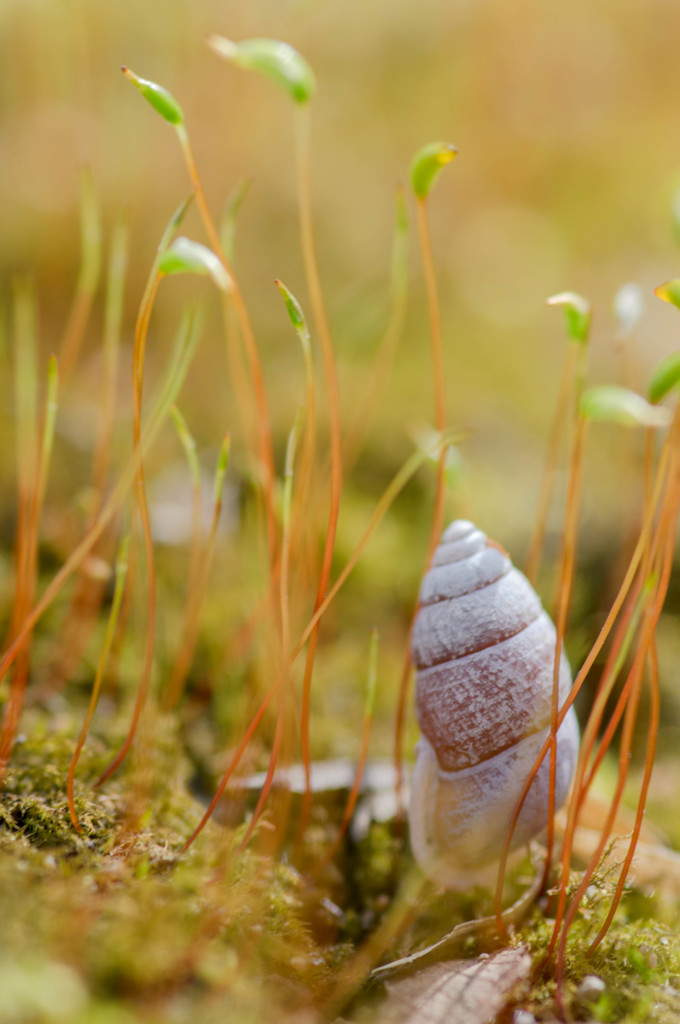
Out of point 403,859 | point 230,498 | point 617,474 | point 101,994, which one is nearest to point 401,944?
point 403,859

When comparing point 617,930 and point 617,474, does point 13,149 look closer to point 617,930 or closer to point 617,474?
point 617,474

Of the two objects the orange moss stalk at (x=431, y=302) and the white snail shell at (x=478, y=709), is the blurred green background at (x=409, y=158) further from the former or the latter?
the white snail shell at (x=478, y=709)

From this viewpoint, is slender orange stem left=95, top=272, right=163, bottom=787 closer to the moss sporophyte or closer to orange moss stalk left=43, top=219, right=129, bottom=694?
the moss sporophyte

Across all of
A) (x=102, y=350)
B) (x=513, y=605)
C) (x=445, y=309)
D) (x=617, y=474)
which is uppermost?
(x=445, y=309)

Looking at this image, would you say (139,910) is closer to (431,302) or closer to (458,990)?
(458,990)

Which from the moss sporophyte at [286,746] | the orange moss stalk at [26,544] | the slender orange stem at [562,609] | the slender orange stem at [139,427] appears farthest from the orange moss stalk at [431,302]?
the orange moss stalk at [26,544]

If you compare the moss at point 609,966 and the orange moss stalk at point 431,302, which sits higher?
the orange moss stalk at point 431,302
